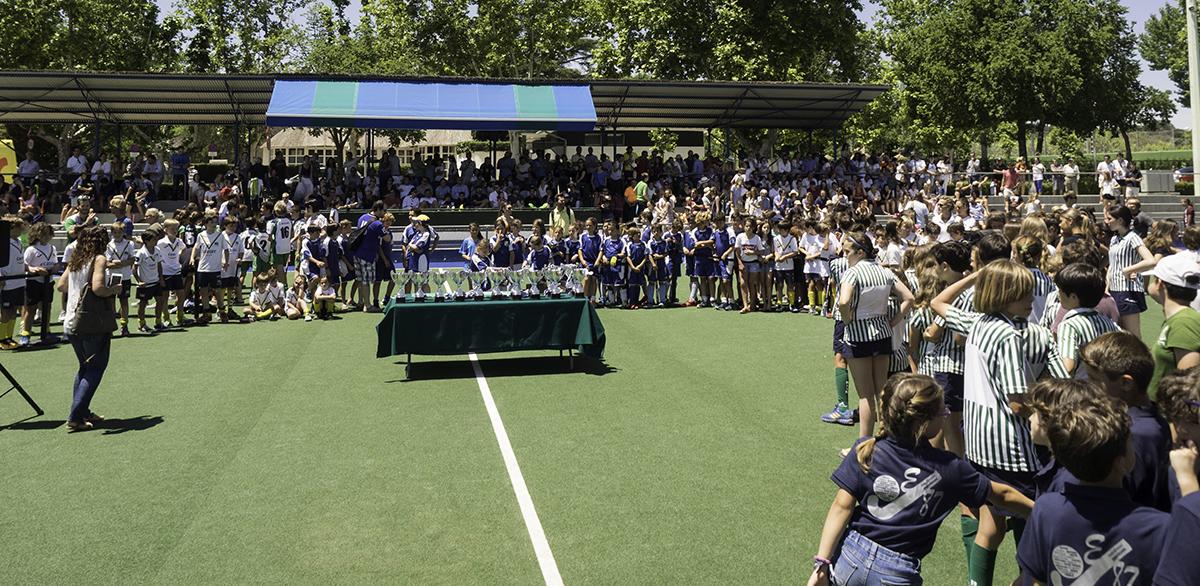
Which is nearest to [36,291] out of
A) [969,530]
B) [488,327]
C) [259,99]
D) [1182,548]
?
[488,327]

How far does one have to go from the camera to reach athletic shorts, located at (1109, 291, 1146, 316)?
10.2 m

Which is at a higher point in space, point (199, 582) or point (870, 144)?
point (870, 144)

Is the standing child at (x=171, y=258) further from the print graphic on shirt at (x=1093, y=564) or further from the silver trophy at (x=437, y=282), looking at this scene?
the print graphic on shirt at (x=1093, y=564)

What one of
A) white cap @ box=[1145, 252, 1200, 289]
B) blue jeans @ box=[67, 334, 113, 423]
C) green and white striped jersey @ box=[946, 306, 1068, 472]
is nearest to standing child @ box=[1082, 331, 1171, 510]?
green and white striped jersey @ box=[946, 306, 1068, 472]

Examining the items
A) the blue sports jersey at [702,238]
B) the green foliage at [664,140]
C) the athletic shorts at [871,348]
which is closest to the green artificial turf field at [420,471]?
the athletic shorts at [871,348]

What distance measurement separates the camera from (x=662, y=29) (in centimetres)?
4212

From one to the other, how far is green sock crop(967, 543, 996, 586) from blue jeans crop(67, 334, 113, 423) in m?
7.88

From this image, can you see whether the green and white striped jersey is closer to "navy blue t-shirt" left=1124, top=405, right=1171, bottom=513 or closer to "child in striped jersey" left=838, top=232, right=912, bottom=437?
"navy blue t-shirt" left=1124, top=405, right=1171, bottom=513

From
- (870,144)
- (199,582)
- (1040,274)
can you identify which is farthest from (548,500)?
(870,144)

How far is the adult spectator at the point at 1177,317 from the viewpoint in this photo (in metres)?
5.39

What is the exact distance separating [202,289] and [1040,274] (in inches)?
553

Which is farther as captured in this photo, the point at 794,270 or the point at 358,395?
the point at 794,270

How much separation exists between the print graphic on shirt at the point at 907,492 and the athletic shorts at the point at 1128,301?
7.66 metres

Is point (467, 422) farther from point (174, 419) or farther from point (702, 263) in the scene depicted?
point (702, 263)
